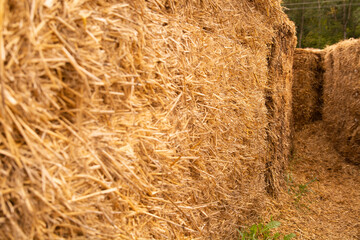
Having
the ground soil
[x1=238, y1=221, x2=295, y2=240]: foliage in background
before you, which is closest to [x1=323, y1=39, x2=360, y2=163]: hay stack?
the ground soil

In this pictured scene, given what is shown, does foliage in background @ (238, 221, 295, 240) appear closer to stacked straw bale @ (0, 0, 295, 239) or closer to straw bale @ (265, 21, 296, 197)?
stacked straw bale @ (0, 0, 295, 239)

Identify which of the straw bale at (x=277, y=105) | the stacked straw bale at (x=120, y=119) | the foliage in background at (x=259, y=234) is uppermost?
the stacked straw bale at (x=120, y=119)

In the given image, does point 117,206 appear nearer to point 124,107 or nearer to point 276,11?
point 124,107

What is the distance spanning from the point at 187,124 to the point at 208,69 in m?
0.56

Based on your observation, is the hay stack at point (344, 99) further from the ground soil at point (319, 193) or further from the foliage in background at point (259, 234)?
the foliage in background at point (259, 234)

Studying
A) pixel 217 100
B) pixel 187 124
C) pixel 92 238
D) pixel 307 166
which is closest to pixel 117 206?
pixel 92 238

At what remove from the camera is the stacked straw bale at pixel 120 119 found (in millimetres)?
1042

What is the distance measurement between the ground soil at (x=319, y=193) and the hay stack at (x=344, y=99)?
0.25 m

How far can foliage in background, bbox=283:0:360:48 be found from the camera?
21.5m

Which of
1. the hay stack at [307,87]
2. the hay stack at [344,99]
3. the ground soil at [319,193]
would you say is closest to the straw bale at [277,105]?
the ground soil at [319,193]

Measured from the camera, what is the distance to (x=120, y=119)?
146 cm

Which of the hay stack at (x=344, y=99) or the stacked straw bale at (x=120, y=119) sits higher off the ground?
the stacked straw bale at (x=120, y=119)

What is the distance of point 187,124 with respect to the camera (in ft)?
6.67

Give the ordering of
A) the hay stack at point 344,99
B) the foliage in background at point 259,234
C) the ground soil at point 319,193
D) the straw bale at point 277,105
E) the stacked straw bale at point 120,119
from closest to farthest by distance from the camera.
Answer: the stacked straw bale at point 120,119
the foliage in background at point 259,234
the ground soil at point 319,193
the straw bale at point 277,105
the hay stack at point 344,99
